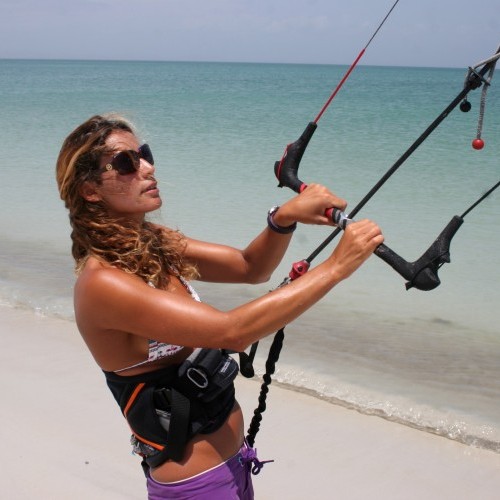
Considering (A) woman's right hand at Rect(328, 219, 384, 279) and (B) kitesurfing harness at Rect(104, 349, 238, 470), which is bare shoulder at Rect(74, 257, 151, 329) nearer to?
(B) kitesurfing harness at Rect(104, 349, 238, 470)

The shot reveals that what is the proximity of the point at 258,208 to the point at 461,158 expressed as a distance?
20.1ft

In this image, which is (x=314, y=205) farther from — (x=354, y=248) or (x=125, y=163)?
(x=125, y=163)

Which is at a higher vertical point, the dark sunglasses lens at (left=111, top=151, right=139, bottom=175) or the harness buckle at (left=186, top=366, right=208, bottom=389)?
the dark sunglasses lens at (left=111, top=151, right=139, bottom=175)

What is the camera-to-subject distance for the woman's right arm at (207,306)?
1.65 m

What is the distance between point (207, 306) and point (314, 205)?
411 mm

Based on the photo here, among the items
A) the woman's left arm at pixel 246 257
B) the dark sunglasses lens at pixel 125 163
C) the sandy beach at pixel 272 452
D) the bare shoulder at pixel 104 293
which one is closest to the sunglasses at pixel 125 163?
the dark sunglasses lens at pixel 125 163

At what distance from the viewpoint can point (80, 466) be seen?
371cm

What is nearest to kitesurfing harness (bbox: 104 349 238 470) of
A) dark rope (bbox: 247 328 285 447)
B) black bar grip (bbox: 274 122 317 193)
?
dark rope (bbox: 247 328 285 447)

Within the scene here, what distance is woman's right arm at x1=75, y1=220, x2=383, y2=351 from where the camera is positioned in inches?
64.8

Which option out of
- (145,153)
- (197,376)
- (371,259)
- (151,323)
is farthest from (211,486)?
(371,259)

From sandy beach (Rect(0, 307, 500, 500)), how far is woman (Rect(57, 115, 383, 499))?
66.7 inches

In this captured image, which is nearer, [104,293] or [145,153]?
[104,293]

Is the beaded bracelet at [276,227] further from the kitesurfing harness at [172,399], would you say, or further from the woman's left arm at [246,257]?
the kitesurfing harness at [172,399]

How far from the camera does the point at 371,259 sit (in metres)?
7.64
